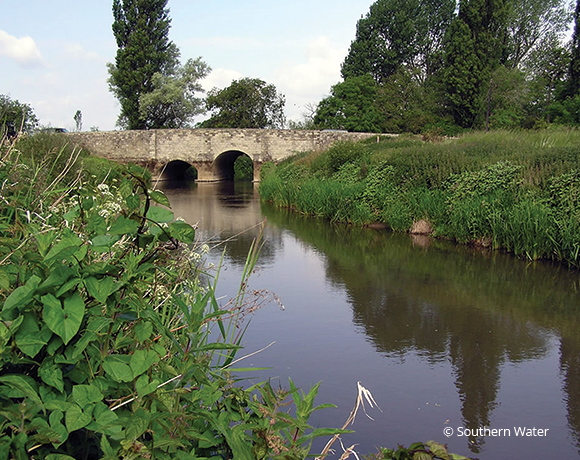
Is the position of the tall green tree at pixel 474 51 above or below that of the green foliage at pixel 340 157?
above

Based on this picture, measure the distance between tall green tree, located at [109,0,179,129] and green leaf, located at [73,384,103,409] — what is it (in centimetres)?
4175

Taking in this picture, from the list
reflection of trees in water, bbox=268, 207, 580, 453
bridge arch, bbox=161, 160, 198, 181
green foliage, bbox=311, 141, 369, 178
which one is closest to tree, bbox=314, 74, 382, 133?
bridge arch, bbox=161, 160, 198, 181

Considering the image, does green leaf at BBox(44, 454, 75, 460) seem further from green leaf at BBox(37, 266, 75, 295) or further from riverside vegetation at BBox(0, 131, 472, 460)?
green leaf at BBox(37, 266, 75, 295)

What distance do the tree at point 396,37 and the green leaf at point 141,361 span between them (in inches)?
1976

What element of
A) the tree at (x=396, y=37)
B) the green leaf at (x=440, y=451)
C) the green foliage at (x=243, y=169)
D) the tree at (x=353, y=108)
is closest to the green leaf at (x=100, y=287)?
the green leaf at (x=440, y=451)

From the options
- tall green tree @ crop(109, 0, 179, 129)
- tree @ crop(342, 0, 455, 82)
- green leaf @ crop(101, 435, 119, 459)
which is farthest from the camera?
tree @ crop(342, 0, 455, 82)

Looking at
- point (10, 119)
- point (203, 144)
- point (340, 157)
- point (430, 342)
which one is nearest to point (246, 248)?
point (10, 119)

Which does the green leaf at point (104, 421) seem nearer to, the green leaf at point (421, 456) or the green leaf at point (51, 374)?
the green leaf at point (51, 374)

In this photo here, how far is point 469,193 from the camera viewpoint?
1066cm

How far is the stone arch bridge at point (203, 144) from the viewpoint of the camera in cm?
3447

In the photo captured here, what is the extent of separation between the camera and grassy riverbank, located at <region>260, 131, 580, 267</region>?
29.7 ft

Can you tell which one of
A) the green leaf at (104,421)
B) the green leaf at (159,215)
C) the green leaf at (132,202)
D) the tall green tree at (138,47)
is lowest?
the green leaf at (104,421)

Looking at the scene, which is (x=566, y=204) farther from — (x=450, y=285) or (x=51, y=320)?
(x=51, y=320)

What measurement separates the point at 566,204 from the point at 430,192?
2918 mm
